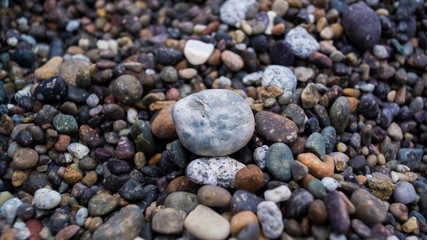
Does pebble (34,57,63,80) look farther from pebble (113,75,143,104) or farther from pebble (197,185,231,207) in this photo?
pebble (197,185,231,207)

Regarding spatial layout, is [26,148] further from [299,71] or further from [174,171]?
[299,71]

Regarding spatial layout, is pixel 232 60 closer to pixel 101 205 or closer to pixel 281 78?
pixel 281 78

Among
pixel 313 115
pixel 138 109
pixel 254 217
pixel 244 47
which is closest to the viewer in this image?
pixel 254 217

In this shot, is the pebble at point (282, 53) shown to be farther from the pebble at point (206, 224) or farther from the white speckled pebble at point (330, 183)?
the pebble at point (206, 224)

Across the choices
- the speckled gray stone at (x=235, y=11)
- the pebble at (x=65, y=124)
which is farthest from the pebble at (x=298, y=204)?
the speckled gray stone at (x=235, y=11)

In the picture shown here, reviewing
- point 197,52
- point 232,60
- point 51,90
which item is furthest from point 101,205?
point 232,60

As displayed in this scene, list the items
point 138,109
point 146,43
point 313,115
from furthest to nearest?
1. point 146,43
2. point 138,109
3. point 313,115

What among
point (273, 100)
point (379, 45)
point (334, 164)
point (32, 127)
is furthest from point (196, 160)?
point (379, 45)
